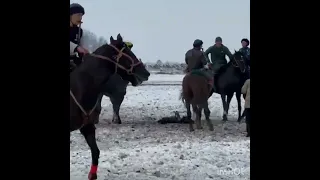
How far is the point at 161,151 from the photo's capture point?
559cm

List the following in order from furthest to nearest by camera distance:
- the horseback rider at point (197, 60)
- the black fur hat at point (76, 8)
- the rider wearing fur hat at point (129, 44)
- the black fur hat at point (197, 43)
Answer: the horseback rider at point (197, 60) → the black fur hat at point (197, 43) → the rider wearing fur hat at point (129, 44) → the black fur hat at point (76, 8)

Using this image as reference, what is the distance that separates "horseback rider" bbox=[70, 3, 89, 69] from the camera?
3.71 m

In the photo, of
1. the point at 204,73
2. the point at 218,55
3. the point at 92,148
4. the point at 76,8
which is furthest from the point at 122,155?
the point at 218,55

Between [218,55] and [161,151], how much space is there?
3216 millimetres

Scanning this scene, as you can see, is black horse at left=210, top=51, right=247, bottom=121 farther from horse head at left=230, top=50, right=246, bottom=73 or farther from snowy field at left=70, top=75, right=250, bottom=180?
snowy field at left=70, top=75, right=250, bottom=180

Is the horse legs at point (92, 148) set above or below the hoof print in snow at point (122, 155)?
above

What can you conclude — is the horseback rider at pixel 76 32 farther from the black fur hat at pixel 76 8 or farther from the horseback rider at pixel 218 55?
the horseback rider at pixel 218 55

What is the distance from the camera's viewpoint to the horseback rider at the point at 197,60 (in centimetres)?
694

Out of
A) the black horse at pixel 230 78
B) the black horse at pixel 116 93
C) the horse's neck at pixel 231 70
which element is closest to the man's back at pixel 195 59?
the black horse at pixel 230 78

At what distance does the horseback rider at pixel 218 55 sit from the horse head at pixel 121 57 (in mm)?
3683

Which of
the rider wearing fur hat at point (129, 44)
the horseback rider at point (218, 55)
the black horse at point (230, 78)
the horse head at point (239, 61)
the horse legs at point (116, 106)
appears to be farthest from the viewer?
the horse legs at point (116, 106)
